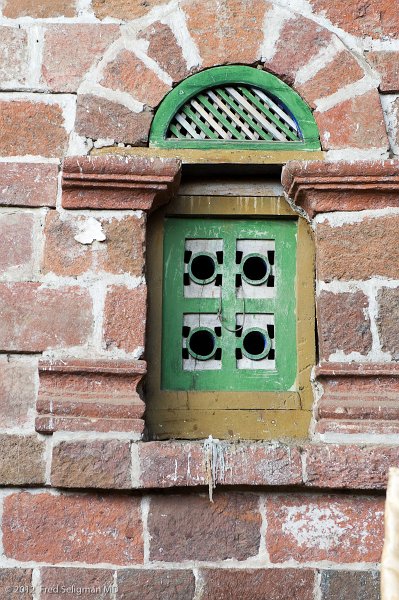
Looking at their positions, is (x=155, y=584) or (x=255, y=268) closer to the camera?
(x=155, y=584)

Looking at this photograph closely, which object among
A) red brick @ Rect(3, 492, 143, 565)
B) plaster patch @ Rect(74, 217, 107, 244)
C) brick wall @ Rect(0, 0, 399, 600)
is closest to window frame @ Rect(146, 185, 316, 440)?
brick wall @ Rect(0, 0, 399, 600)

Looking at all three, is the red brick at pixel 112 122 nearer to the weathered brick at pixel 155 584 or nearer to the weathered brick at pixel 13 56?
the weathered brick at pixel 13 56

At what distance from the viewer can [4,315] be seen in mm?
3436

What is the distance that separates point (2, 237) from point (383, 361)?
1462 millimetres

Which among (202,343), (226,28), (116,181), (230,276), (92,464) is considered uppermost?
(226,28)

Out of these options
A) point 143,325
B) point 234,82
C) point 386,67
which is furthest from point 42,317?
point 386,67

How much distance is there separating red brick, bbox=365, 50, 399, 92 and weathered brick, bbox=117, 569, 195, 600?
1.95 m

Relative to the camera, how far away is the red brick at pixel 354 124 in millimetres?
3582

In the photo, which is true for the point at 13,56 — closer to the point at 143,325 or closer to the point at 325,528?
the point at 143,325

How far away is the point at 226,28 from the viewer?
3701mm

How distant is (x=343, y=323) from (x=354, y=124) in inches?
30.4

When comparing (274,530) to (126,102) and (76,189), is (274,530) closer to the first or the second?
(76,189)

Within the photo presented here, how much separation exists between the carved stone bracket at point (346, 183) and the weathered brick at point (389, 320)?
1.10ft

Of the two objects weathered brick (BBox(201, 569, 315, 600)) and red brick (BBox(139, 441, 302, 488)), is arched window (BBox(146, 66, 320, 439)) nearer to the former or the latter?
red brick (BBox(139, 441, 302, 488))
